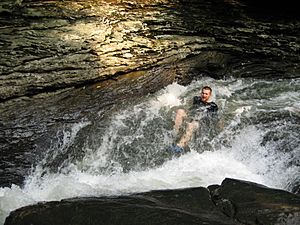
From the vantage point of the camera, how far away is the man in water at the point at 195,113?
8.07m

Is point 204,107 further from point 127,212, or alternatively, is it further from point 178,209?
point 127,212

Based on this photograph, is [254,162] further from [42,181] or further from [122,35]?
[122,35]

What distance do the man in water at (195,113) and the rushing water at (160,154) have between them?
0.16m

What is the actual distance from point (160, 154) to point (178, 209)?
8.99 feet

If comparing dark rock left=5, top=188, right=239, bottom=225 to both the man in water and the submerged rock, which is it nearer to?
the submerged rock

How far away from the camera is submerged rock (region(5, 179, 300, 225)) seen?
15.5 ft

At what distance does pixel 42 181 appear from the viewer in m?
6.91

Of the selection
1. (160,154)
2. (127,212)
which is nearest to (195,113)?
(160,154)

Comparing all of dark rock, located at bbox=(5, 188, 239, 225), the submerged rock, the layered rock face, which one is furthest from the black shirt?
dark rock, located at bbox=(5, 188, 239, 225)

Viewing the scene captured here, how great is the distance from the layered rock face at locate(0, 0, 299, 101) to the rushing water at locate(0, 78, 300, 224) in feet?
4.25

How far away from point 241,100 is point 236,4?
4522mm

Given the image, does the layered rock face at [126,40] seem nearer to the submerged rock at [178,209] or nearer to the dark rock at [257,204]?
the submerged rock at [178,209]

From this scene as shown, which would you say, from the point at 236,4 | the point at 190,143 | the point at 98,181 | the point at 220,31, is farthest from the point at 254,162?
the point at 236,4

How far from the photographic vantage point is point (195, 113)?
339 inches
